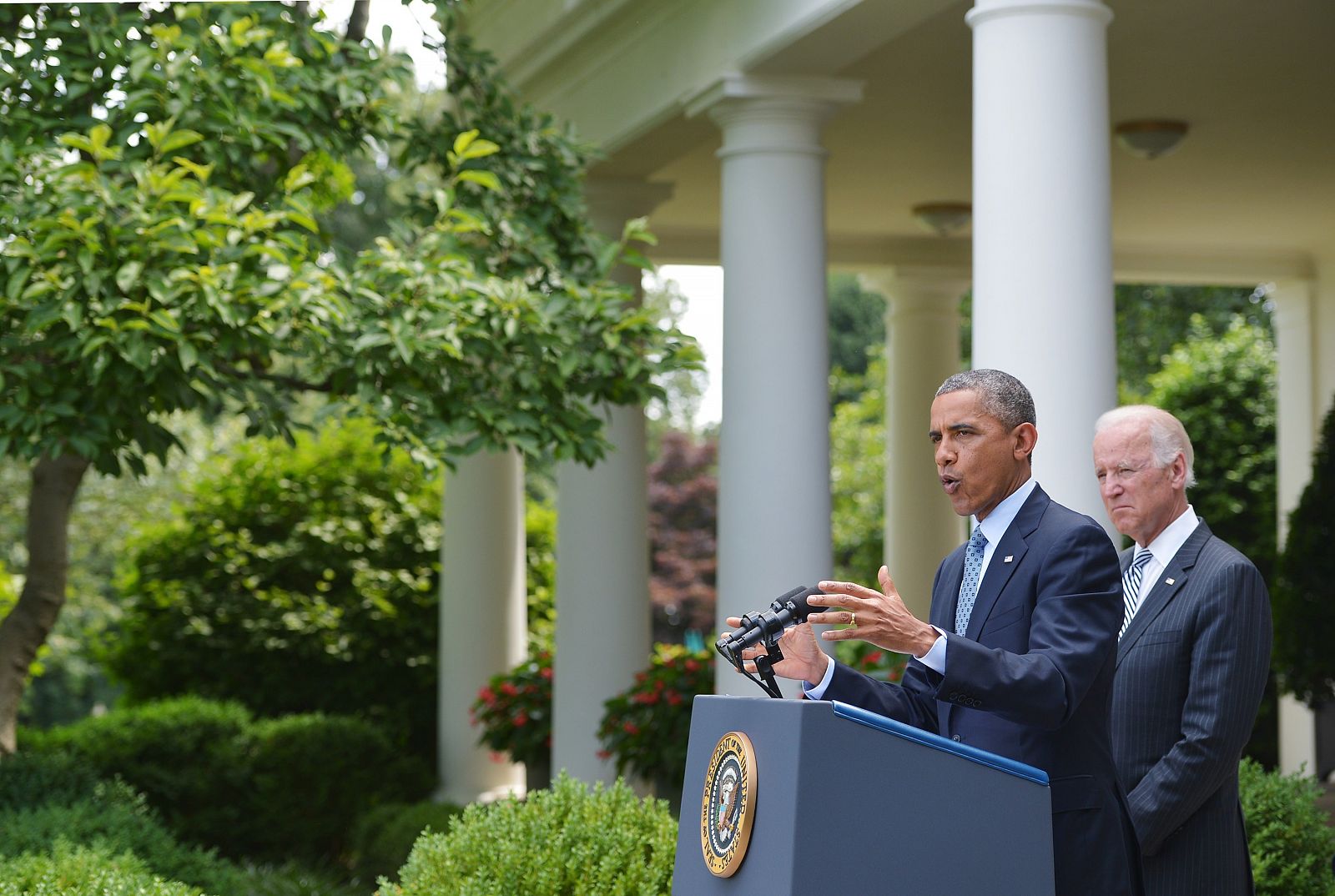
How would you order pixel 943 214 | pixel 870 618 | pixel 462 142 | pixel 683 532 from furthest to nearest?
pixel 683 532 → pixel 943 214 → pixel 462 142 → pixel 870 618

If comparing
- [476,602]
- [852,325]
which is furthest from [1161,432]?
[852,325]

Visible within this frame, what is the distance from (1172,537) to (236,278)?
4.05 m

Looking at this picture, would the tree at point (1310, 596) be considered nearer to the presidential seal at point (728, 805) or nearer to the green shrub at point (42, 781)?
the green shrub at point (42, 781)

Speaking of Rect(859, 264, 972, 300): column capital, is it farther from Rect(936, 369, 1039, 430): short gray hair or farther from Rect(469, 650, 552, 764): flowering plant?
Rect(936, 369, 1039, 430): short gray hair

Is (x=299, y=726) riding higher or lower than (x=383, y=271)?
lower

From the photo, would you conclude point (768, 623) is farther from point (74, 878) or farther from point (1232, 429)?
point (1232, 429)

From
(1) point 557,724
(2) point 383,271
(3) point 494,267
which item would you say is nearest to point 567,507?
(1) point 557,724

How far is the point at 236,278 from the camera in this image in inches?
253

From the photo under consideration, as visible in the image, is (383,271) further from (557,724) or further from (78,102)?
(557,724)

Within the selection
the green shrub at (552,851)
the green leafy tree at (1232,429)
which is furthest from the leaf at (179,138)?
the green leafy tree at (1232,429)

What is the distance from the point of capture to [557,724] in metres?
10.1

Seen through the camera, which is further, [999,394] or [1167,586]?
[1167,586]

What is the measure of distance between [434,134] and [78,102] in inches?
76.4

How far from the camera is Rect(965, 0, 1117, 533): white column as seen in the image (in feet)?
17.9
